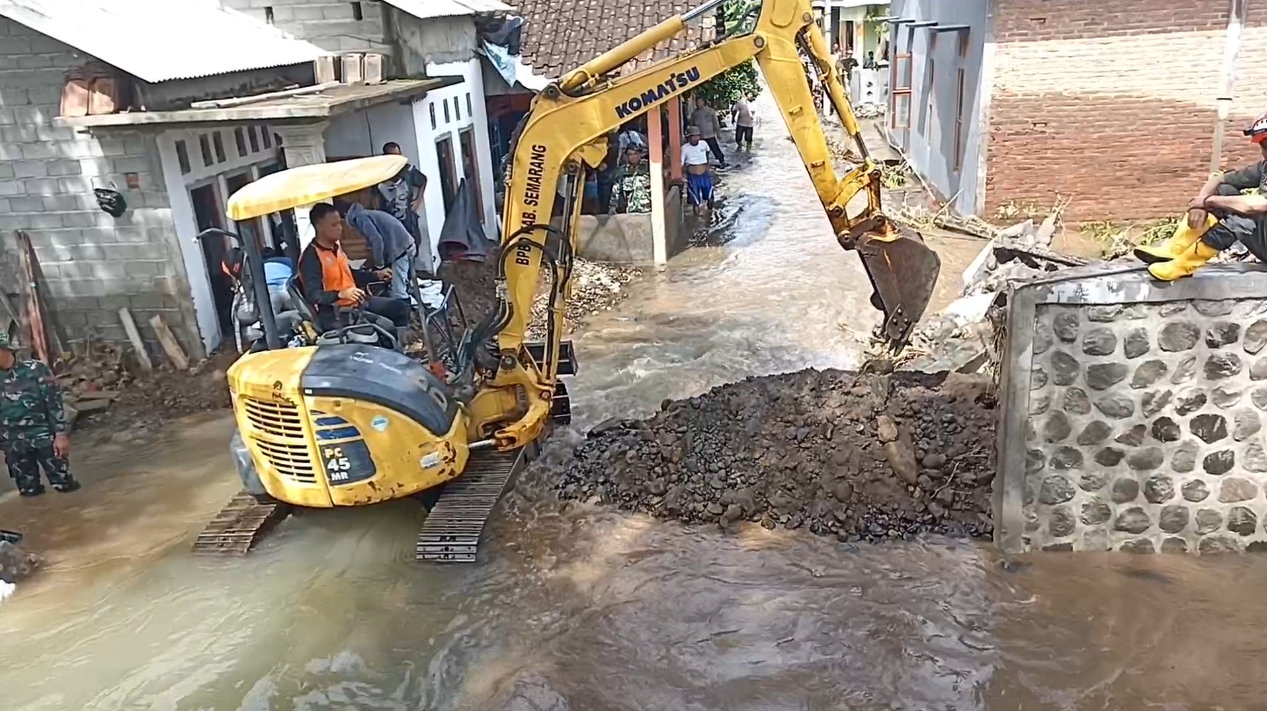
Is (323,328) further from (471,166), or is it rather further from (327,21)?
A: (471,166)

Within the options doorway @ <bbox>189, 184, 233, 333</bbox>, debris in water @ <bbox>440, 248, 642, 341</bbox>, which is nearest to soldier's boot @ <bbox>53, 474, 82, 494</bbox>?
doorway @ <bbox>189, 184, 233, 333</bbox>

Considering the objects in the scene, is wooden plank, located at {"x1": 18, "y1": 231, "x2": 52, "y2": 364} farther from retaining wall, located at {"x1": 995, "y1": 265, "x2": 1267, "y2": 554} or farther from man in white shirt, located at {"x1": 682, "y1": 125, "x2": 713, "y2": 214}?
man in white shirt, located at {"x1": 682, "y1": 125, "x2": 713, "y2": 214}

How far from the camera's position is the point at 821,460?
644cm

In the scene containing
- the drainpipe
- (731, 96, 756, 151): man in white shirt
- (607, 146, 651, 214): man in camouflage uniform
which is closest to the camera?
the drainpipe

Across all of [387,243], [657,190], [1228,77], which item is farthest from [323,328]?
[1228,77]

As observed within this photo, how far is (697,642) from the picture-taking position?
5.23 meters

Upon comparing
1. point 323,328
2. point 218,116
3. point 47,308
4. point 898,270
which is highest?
point 218,116

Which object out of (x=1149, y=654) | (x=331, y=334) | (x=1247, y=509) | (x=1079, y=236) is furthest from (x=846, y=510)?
(x=1079, y=236)

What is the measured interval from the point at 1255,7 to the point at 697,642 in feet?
38.1

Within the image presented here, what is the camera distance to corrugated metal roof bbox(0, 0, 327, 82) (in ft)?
26.9

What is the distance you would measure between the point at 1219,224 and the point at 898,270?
2.12 meters

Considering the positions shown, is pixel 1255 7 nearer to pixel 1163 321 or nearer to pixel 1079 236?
pixel 1079 236

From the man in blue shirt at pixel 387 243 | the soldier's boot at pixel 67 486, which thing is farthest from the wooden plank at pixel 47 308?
the man in blue shirt at pixel 387 243

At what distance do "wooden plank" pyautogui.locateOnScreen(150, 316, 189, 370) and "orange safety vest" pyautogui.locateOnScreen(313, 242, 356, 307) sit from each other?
3604 millimetres
